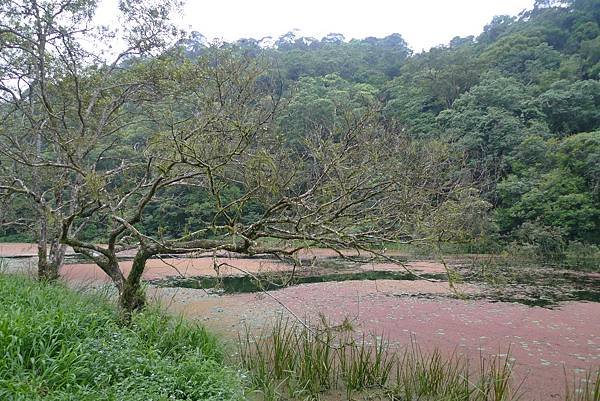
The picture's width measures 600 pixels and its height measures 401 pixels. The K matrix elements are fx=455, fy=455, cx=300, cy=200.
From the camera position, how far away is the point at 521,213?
18547 mm

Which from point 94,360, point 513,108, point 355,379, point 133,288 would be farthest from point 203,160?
point 513,108

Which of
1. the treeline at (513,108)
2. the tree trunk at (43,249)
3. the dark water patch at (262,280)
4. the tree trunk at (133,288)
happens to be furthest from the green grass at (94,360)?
the dark water patch at (262,280)

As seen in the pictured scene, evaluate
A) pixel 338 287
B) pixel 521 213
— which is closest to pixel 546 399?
pixel 338 287

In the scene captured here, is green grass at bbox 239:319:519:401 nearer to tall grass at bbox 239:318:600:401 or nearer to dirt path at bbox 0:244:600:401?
tall grass at bbox 239:318:600:401

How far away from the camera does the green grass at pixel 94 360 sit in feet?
8.04

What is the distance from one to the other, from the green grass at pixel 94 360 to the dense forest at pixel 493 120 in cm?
246

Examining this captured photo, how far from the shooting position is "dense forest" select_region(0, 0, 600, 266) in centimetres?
1260

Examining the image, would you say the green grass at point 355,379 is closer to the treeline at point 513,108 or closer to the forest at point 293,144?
the forest at point 293,144

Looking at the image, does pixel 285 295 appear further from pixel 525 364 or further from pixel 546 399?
pixel 546 399

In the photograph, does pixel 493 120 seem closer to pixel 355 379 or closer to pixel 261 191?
pixel 261 191

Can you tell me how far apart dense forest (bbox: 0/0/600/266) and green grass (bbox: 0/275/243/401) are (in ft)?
8.06

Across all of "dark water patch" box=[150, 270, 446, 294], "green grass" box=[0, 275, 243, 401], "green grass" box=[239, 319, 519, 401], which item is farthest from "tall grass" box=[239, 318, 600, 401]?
"dark water patch" box=[150, 270, 446, 294]

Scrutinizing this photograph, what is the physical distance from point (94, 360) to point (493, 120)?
72.6ft

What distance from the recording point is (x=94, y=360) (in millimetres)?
2816
